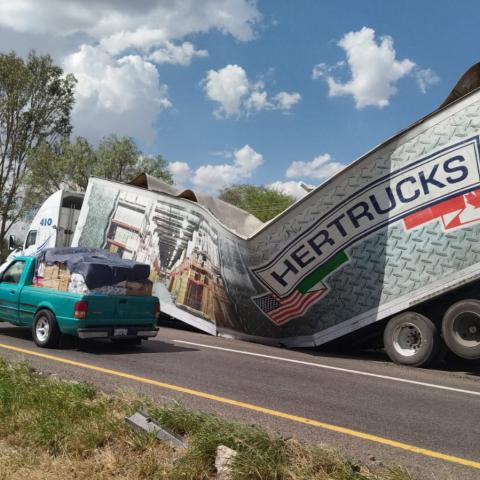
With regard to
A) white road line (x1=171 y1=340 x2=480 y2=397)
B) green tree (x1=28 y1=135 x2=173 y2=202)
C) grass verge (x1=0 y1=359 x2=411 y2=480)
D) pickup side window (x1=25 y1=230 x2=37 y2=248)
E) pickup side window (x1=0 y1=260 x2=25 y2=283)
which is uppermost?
green tree (x1=28 y1=135 x2=173 y2=202)

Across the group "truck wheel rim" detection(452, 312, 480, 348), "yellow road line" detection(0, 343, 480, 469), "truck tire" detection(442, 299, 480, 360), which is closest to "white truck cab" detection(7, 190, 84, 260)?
"yellow road line" detection(0, 343, 480, 469)

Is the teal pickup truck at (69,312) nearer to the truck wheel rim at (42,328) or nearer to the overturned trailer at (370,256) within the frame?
the truck wheel rim at (42,328)

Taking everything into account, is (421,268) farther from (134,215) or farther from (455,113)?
(134,215)

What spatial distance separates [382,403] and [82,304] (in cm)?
514

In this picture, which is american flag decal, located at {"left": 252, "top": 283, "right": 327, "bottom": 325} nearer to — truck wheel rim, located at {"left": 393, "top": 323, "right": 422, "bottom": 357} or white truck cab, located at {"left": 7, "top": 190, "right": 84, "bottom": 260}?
truck wheel rim, located at {"left": 393, "top": 323, "right": 422, "bottom": 357}

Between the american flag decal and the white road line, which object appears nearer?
the white road line

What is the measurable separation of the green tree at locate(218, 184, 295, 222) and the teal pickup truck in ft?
142

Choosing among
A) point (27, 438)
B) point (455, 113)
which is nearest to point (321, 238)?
point (455, 113)

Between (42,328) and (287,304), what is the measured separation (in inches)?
202

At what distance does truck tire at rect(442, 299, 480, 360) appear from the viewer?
920cm

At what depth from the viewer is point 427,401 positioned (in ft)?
22.3

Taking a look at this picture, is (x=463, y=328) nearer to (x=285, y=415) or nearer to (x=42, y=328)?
(x=285, y=415)

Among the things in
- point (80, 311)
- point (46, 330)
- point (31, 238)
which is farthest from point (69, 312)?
point (31, 238)

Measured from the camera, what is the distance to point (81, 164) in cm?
4331
